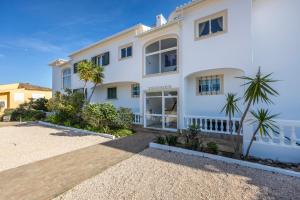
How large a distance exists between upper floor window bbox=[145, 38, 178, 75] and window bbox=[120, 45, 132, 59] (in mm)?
2197

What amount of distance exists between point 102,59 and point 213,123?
13229mm

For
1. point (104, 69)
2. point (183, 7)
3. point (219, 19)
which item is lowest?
point (104, 69)

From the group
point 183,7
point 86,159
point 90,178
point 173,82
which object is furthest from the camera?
point 173,82

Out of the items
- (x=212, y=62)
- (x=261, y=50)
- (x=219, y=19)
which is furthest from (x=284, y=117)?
(x=219, y=19)

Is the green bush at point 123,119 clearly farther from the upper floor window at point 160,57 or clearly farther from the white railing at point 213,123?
the white railing at point 213,123

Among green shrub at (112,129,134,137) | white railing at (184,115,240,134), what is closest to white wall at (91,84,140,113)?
green shrub at (112,129,134,137)

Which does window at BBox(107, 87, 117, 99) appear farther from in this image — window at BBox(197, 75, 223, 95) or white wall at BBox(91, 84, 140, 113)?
window at BBox(197, 75, 223, 95)

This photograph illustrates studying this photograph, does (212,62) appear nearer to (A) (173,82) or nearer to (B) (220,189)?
(A) (173,82)

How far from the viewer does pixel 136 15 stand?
644 inches

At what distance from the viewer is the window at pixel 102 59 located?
18234 mm

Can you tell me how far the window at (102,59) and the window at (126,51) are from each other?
2.23 meters

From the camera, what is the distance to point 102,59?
1884 centimetres

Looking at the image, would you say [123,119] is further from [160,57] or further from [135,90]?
[160,57]

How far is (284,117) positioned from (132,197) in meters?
9.05
